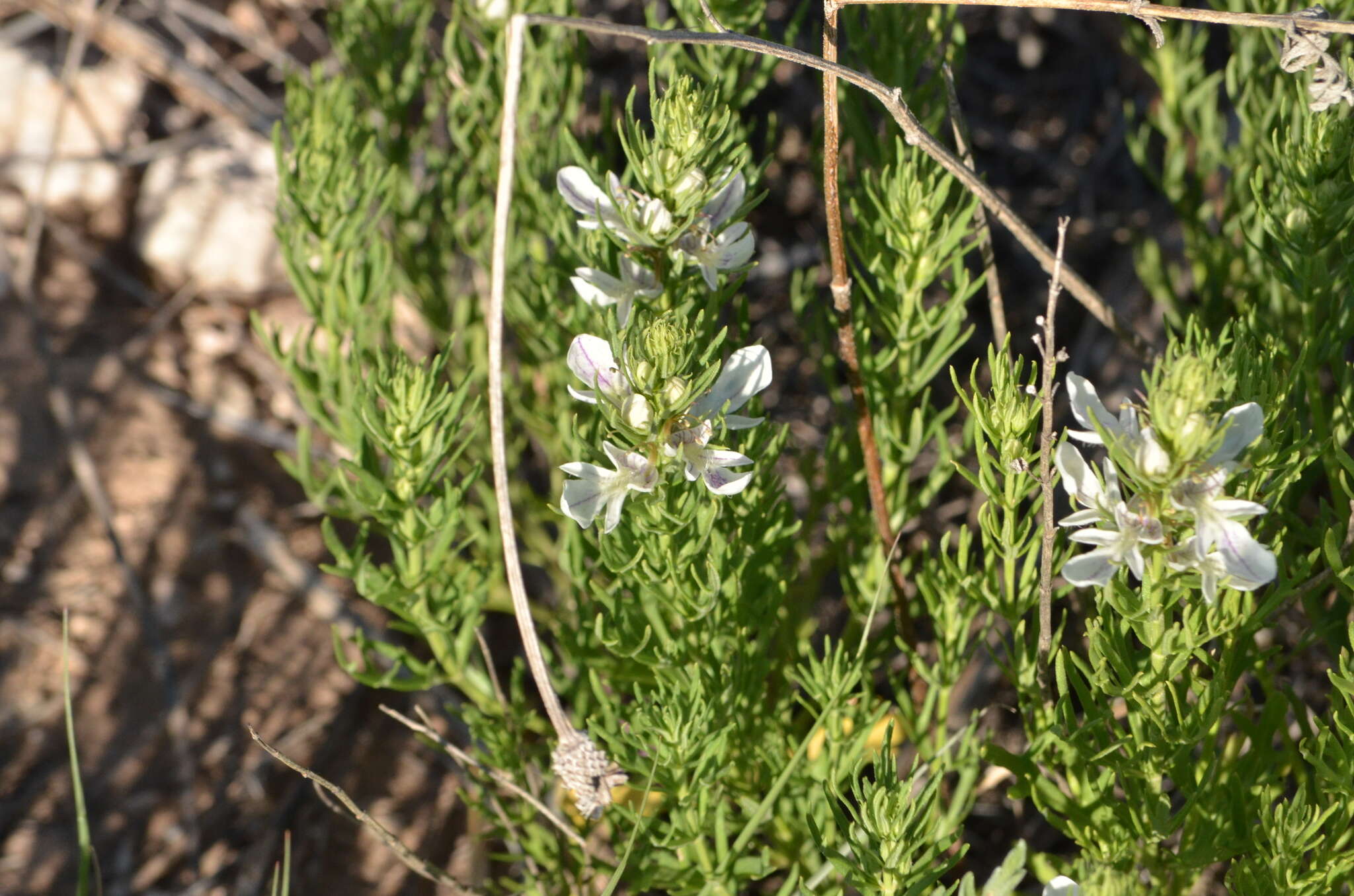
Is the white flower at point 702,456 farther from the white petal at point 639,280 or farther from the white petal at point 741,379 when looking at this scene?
the white petal at point 639,280

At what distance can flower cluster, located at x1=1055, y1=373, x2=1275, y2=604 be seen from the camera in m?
1.29

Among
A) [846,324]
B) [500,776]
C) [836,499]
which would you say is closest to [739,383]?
[846,324]

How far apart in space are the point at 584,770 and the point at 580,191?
855 millimetres

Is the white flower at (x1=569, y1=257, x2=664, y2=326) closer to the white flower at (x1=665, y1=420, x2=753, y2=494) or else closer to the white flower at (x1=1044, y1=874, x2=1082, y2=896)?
the white flower at (x1=665, y1=420, x2=753, y2=494)

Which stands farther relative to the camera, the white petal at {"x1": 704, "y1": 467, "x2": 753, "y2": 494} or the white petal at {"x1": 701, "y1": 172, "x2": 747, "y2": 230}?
the white petal at {"x1": 701, "y1": 172, "x2": 747, "y2": 230}

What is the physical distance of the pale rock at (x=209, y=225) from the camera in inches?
135

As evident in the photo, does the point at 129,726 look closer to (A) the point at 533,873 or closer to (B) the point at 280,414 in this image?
(B) the point at 280,414

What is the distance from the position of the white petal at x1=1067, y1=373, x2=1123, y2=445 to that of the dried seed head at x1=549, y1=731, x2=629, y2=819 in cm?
80

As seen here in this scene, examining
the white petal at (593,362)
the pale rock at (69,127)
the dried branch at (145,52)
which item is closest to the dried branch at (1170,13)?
the white petal at (593,362)

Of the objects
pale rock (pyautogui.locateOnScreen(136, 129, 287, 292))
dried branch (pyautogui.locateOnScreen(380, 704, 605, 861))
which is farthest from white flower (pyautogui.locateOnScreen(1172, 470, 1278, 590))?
pale rock (pyautogui.locateOnScreen(136, 129, 287, 292))

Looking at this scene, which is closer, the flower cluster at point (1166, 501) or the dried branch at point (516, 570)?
the flower cluster at point (1166, 501)

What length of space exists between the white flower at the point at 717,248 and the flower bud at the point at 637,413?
31 centimetres

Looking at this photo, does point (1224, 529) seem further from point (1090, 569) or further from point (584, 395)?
point (584, 395)

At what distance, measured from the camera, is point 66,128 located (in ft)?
11.7
